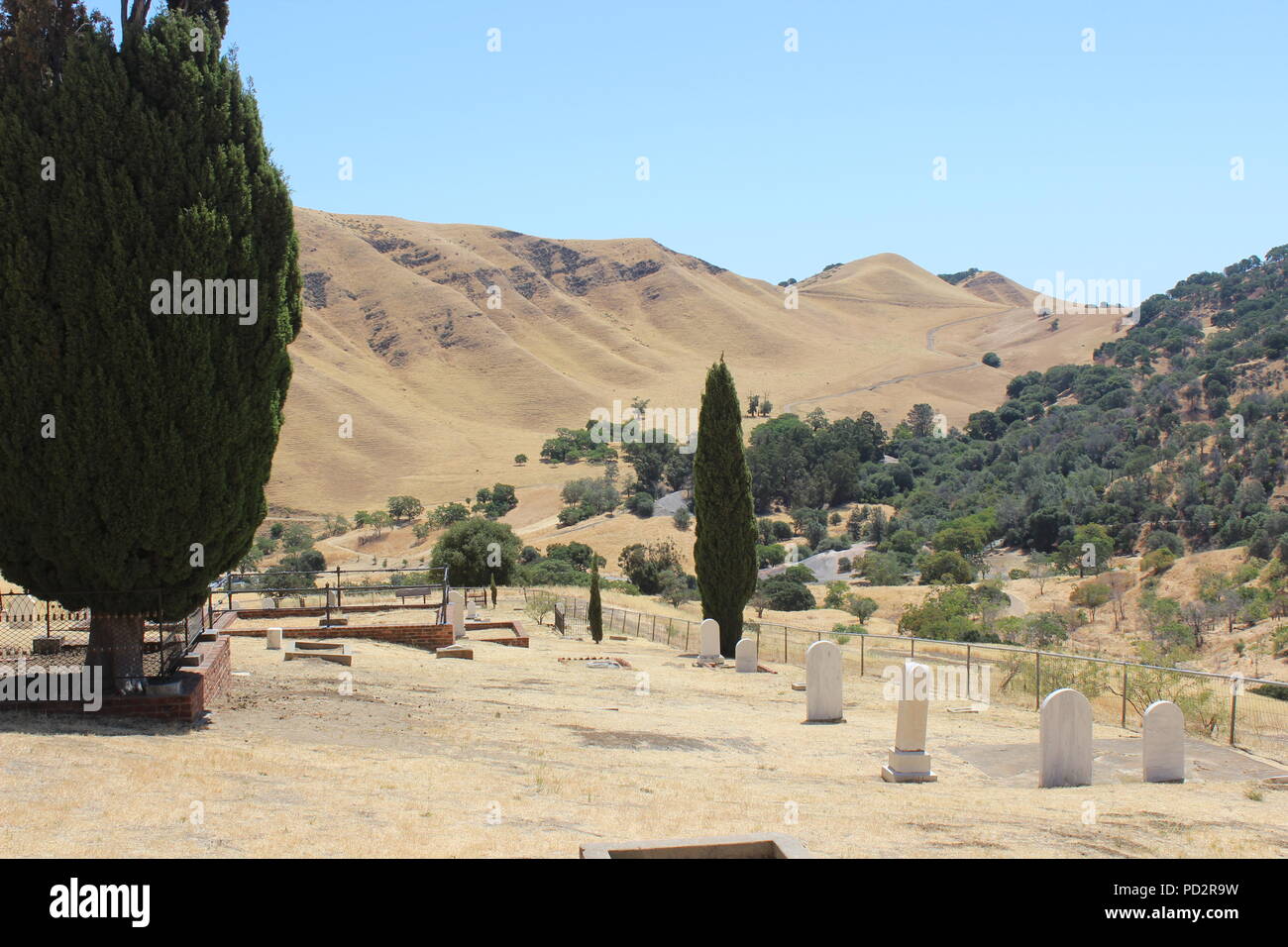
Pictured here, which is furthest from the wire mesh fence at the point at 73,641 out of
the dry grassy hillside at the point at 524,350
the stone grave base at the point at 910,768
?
the dry grassy hillside at the point at 524,350

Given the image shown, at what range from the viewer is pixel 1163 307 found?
378ft

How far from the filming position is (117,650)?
10680mm

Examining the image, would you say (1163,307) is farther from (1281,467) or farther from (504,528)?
(504,528)

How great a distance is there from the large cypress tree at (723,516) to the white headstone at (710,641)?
80.3 inches

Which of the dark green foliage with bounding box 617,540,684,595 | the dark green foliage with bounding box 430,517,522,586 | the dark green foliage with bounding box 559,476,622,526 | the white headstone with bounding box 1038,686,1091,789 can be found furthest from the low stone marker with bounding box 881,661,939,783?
the dark green foliage with bounding box 559,476,622,526

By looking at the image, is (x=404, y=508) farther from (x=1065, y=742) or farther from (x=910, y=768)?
(x=1065, y=742)

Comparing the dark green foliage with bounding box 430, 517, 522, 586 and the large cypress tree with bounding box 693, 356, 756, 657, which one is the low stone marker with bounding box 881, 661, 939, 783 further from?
the dark green foliage with bounding box 430, 517, 522, 586

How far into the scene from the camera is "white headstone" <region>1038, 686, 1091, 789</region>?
1048 centimetres

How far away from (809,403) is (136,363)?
10958 cm

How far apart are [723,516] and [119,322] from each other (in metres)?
16.5

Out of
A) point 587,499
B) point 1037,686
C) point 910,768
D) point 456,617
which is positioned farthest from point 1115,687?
point 587,499

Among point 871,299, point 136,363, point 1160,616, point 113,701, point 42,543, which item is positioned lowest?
point 1160,616

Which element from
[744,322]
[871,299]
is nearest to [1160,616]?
[744,322]
